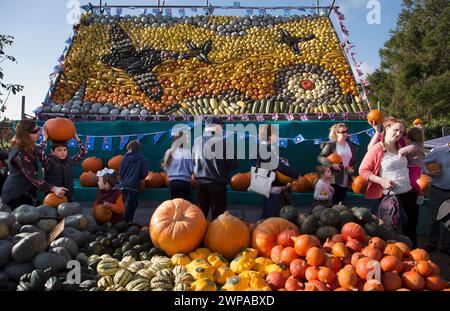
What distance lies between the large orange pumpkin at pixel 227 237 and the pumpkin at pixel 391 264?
1.24 metres

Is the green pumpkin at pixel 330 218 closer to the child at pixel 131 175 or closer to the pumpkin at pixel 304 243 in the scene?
the pumpkin at pixel 304 243

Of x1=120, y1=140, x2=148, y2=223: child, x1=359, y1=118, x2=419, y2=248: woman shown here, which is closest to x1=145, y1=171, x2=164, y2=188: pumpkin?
x1=120, y1=140, x2=148, y2=223: child

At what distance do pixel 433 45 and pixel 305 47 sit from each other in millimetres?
21544

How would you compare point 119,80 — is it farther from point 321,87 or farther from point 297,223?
point 297,223

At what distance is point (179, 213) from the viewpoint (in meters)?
3.71

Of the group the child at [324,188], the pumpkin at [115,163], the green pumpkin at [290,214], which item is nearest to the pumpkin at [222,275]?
the green pumpkin at [290,214]

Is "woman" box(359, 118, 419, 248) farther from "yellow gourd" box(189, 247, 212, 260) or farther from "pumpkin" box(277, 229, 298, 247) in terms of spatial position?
"yellow gourd" box(189, 247, 212, 260)

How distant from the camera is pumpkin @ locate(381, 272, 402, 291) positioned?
111 inches

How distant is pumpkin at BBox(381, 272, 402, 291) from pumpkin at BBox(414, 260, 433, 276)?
209 mm

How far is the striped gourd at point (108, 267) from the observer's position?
3.21 meters

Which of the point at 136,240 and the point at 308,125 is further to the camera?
the point at 308,125

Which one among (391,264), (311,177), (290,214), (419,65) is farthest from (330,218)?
(419,65)

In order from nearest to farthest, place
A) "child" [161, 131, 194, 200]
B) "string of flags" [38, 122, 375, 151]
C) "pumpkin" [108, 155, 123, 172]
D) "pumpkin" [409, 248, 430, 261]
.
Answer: "pumpkin" [409, 248, 430, 261] → "child" [161, 131, 194, 200] → "pumpkin" [108, 155, 123, 172] → "string of flags" [38, 122, 375, 151]
